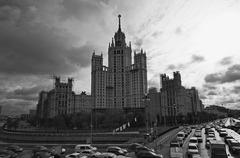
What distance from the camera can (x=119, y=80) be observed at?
620 feet

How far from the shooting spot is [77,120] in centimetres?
11400

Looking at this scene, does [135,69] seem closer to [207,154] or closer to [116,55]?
[116,55]

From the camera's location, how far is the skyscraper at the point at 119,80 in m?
176

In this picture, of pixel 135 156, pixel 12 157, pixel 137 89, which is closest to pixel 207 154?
pixel 135 156

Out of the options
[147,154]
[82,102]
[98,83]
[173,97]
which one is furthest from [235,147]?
[82,102]

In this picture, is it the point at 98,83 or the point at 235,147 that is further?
the point at 98,83

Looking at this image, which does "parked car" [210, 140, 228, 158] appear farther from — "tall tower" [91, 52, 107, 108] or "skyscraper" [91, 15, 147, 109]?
"tall tower" [91, 52, 107, 108]

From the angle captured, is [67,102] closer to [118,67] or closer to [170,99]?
[118,67]

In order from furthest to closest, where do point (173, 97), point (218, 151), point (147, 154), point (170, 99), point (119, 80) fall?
point (119, 80) → point (170, 99) → point (173, 97) → point (147, 154) → point (218, 151)

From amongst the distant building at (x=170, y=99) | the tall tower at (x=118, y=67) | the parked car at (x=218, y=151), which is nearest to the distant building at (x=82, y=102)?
the tall tower at (x=118, y=67)

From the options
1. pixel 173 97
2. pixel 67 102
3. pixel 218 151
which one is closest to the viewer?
pixel 218 151

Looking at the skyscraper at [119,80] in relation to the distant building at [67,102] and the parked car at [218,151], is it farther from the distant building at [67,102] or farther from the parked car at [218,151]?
the parked car at [218,151]

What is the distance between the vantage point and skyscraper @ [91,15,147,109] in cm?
17562

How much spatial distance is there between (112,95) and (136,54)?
43.4 m
